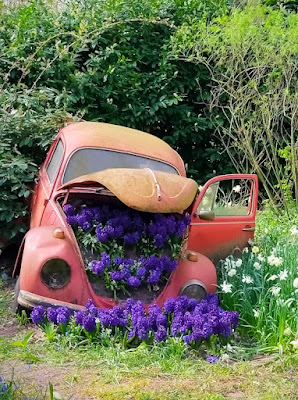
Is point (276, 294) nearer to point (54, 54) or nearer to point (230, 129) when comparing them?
point (230, 129)

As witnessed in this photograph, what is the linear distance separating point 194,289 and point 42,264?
4.05ft

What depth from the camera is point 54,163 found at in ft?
20.7

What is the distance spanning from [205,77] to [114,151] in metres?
3.84

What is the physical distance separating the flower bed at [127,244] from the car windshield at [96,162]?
700 mm

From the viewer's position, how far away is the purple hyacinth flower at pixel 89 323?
4.44 metres

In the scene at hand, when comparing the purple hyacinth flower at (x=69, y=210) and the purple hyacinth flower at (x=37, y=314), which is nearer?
the purple hyacinth flower at (x=37, y=314)

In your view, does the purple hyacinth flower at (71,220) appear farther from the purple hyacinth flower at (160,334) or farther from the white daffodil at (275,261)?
the white daffodil at (275,261)

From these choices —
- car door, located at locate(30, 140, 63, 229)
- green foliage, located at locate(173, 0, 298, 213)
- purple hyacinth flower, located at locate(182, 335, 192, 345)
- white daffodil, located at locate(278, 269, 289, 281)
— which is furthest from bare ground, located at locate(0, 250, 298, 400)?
green foliage, located at locate(173, 0, 298, 213)

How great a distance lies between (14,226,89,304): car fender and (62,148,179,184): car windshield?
1021 millimetres

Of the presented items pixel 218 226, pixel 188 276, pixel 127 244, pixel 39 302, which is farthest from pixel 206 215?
pixel 39 302

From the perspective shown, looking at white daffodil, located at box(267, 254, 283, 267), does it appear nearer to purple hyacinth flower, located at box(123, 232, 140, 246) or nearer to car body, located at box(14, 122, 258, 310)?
car body, located at box(14, 122, 258, 310)

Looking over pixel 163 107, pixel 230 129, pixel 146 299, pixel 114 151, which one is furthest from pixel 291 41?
pixel 146 299

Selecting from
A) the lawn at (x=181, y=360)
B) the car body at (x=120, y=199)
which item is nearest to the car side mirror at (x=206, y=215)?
the car body at (x=120, y=199)

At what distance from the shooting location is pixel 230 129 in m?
8.84
